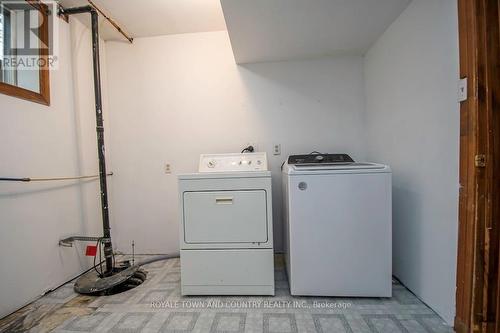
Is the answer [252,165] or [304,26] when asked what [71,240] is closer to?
[252,165]

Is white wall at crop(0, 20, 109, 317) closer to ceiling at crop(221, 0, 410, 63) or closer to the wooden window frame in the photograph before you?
the wooden window frame

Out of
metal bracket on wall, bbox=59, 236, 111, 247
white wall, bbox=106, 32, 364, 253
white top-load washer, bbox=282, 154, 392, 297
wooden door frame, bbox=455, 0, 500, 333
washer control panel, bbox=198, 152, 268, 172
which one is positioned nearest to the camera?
wooden door frame, bbox=455, 0, 500, 333

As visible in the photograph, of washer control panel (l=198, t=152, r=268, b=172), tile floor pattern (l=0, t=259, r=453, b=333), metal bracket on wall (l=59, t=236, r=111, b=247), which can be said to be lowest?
tile floor pattern (l=0, t=259, r=453, b=333)

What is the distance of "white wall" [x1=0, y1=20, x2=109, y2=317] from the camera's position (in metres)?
1.31

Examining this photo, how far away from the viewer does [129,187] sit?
2174mm

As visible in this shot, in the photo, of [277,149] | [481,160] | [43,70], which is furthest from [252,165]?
[43,70]

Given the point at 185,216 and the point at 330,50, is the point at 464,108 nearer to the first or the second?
the point at 330,50

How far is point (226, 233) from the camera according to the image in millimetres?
1402

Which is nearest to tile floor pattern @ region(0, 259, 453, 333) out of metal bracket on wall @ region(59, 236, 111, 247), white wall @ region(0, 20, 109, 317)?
white wall @ region(0, 20, 109, 317)

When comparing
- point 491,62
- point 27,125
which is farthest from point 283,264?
point 27,125

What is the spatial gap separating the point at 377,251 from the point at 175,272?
1569 mm

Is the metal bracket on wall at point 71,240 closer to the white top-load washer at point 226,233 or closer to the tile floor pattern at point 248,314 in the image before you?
the tile floor pattern at point 248,314

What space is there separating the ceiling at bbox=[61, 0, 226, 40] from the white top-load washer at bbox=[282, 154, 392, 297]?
1.57 metres

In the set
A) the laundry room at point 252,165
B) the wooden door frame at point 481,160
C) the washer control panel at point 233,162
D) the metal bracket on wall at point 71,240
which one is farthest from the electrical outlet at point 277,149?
the metal bracket on wall at point 71,240
